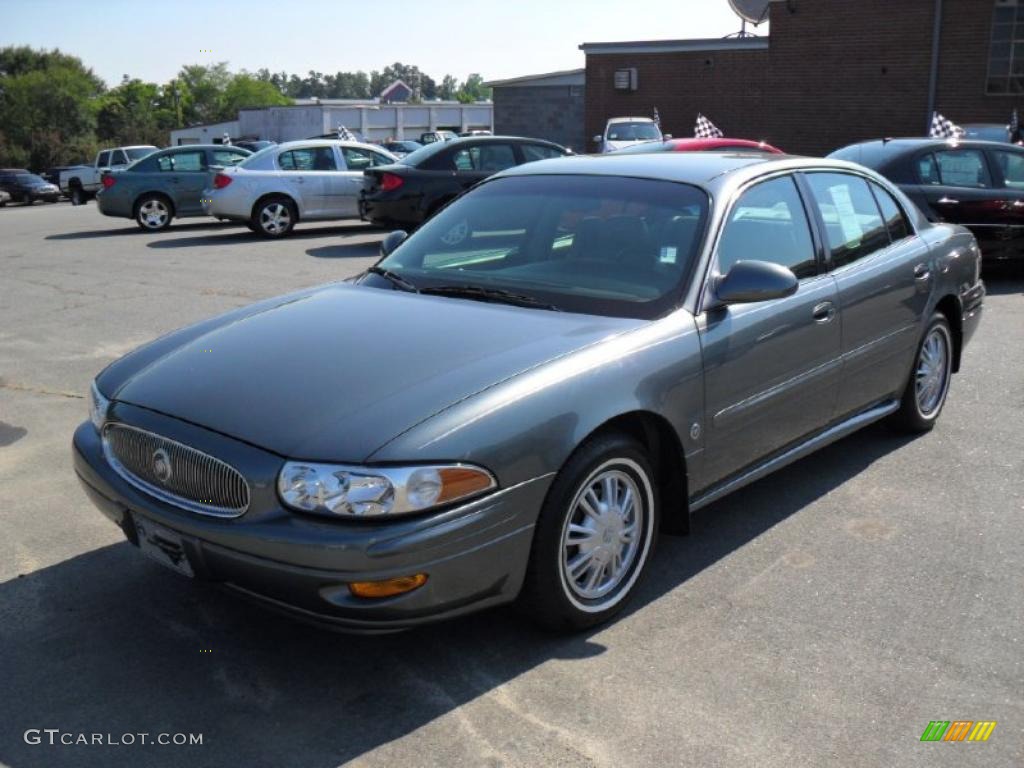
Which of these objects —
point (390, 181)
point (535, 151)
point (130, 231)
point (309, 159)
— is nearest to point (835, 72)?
point (535, 151)

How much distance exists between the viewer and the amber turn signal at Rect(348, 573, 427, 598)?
3039 millimetres

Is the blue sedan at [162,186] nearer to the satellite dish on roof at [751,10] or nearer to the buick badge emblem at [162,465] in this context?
the buick badge emblem at [162,465]

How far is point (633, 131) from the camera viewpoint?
2870 cm

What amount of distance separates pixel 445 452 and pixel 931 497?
291 centimetres

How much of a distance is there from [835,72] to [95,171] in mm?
25170

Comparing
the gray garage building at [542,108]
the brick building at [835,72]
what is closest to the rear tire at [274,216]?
the brick building at [835,72]

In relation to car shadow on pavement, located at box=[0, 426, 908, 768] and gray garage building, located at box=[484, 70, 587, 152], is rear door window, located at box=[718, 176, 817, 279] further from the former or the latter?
gray garage building, located at box=[484, 70, 587, 152]

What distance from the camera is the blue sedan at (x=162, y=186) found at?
18.3 meters

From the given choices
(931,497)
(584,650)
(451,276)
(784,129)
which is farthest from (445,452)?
(784,129)

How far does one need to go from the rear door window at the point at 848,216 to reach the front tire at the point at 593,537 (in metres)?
1.85

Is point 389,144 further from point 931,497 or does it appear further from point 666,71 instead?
point 931,497

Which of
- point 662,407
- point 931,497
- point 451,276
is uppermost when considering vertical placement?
point 451,276

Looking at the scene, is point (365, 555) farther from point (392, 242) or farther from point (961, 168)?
point (961, 168)

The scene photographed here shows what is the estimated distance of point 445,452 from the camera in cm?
312
